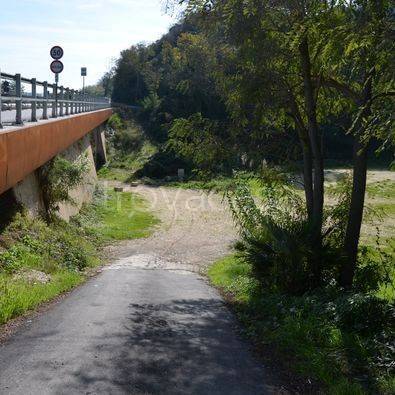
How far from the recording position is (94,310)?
8867 millimetres

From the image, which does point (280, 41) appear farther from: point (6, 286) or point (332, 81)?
point (6, 286)

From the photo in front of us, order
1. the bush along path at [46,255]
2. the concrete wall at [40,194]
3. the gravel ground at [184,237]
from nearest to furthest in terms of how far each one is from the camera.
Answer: the bush along path at [46,255]
the concrete wall at [40,194]
the gravel ground at [184,237]

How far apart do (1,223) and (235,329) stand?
706 cm

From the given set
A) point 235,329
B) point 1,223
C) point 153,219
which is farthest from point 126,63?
point 235,329

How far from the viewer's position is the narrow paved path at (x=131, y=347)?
566 cm

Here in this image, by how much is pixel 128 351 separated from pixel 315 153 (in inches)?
248

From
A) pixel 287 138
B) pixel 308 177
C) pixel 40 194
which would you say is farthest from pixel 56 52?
pixel 308 177

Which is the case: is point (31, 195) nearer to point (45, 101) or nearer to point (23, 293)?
point (45, 101)

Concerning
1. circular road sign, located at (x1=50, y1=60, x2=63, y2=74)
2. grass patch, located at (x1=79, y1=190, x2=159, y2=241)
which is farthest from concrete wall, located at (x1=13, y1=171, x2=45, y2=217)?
grass patch, located at (x1=79, y1=190, x2=159, y2=241)

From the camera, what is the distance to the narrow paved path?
18.6ft

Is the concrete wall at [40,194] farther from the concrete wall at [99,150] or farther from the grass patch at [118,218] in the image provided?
the concrete wall at [99,150]

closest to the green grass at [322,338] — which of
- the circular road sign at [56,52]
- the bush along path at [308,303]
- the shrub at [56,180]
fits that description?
the bush along path at [308,303]

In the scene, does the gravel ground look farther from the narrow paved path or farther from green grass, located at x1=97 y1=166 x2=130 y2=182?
green grass, located at x1=97 y1=166 x2=130 y2=182

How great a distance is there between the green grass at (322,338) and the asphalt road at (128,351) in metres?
0.50
